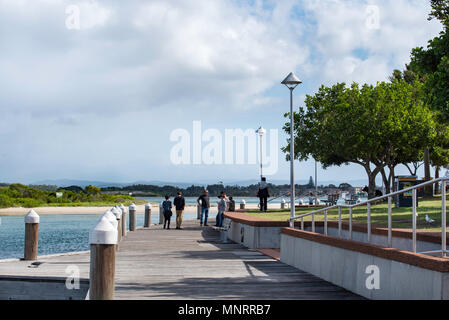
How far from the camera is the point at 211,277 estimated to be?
11.6 metres

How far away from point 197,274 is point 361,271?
381 centimetres

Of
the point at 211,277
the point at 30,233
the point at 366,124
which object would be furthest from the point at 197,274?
the point at 366,124

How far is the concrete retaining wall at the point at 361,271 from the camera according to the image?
7.26 m

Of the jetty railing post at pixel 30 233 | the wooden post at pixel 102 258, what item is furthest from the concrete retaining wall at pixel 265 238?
the wooden post at pixel 102 258

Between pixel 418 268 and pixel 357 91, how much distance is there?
3651 centimetres

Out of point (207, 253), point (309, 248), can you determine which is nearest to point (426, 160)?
point (207, 253)

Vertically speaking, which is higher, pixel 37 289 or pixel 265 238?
pixel 265 238

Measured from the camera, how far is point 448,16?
21.4 m

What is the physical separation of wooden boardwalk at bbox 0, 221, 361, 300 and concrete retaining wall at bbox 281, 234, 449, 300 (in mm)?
228

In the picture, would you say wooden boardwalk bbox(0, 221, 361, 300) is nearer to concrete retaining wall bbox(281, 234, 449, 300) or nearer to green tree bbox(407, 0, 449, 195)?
concrete retaining wall bbox(281, 234, 449, 300)

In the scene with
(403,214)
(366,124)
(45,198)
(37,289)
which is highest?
(366,124)

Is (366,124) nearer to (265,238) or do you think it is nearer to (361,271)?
(265,238)
